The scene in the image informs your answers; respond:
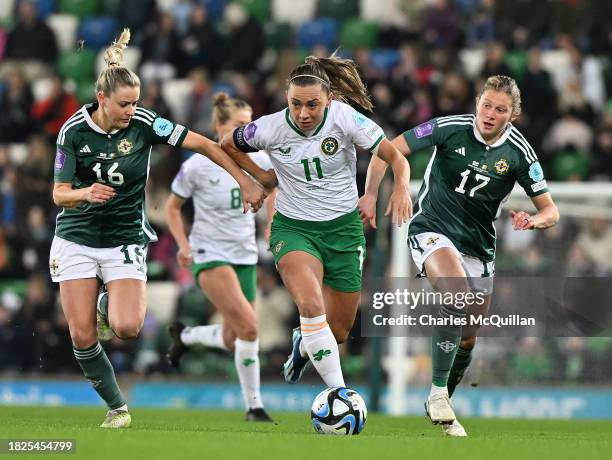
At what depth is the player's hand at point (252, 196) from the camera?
830 centimetres

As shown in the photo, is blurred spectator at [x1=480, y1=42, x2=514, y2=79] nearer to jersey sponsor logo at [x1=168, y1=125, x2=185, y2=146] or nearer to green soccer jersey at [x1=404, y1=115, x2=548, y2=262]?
green soccer jersey at [x1=404, y1=115, x2=548, y2=262]

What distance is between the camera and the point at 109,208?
28.5 feet

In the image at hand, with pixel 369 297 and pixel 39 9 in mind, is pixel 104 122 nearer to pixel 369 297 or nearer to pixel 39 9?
pixel 369 297

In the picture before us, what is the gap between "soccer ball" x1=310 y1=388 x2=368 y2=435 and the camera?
7.80 meters

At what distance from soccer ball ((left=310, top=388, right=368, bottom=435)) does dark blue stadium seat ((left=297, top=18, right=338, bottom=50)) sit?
11478mm

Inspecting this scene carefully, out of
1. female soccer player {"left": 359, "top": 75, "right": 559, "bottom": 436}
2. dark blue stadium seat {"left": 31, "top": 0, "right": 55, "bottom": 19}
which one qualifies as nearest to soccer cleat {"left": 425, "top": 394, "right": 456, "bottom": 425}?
female soccer player {"left": 359, "top": 75, "right": 559, "bottom": 436}

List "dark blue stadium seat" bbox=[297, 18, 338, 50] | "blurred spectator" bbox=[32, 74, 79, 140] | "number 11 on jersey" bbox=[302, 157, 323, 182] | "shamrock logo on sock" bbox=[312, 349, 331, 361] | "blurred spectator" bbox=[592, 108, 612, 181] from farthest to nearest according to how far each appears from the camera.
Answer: "dark blue stadium seat" bbox=[297, 18, 338, 50] → "blurred spectator" bbox=[32, 74, 79, 140] → "blurred spectator" bbox=[592, 108, 612, 181] → "number 11 on jersey" bbox=[302, 157, 323, 182] → "shamrock logo on sock" bbox=[312, 349, 331, 361]

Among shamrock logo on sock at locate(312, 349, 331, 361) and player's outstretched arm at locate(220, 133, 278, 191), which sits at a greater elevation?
player's outstretched arm at locate(220, 133, 278, 191)

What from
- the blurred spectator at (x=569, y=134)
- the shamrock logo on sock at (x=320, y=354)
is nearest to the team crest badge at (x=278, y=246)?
the shamrock logo on sock at (x=320, y=354)

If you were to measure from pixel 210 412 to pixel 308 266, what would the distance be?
480cm

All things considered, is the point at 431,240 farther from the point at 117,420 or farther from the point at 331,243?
the point at 117,420

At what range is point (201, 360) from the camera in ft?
47.4

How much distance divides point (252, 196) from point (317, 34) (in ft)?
35.8

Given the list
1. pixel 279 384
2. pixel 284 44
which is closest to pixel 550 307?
pixel 279 384
